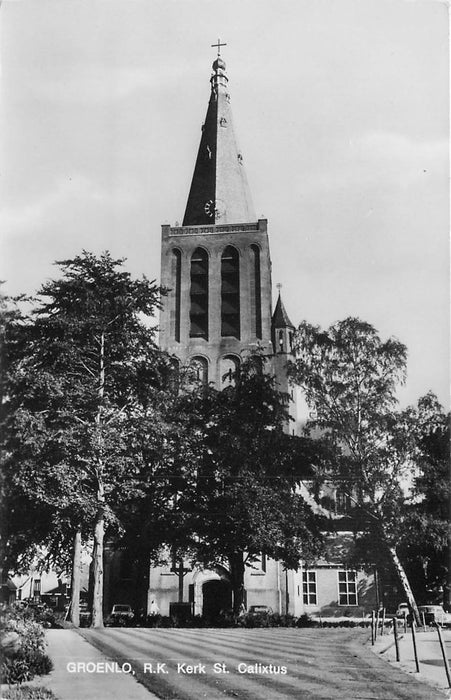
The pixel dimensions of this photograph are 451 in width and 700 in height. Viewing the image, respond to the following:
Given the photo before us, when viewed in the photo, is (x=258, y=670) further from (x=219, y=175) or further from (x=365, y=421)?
(x=219, y=175)

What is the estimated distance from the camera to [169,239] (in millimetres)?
48625

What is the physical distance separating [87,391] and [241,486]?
270 inches

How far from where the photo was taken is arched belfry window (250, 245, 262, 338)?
46.1 metres

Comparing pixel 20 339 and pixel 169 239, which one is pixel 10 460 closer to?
pixel 20 339

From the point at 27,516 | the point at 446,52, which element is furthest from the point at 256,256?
the point at 446,52

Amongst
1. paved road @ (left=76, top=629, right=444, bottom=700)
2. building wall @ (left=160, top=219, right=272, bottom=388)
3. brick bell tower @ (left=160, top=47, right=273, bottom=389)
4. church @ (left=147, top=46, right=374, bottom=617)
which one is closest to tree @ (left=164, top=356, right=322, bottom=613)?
paved road @ (left=76, top=629, right=444, bottom=700)

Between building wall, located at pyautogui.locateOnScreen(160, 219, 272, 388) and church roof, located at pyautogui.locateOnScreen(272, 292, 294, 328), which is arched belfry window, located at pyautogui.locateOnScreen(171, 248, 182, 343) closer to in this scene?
building wall, located at pyautogui.locateOnScreen(160, 219, 272, 388)

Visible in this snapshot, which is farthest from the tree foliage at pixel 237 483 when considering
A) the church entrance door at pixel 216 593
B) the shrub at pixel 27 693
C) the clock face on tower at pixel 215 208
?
the clock face on tower at pixel 215 208

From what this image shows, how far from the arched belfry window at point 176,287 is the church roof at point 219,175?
14.3ft

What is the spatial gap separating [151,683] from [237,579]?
17218 millimetres

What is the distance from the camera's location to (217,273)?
47562mm

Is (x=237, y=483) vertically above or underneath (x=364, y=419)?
underneath

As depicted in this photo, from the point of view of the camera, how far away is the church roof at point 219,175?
51.4m

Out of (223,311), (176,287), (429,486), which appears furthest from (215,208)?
(429,486)
